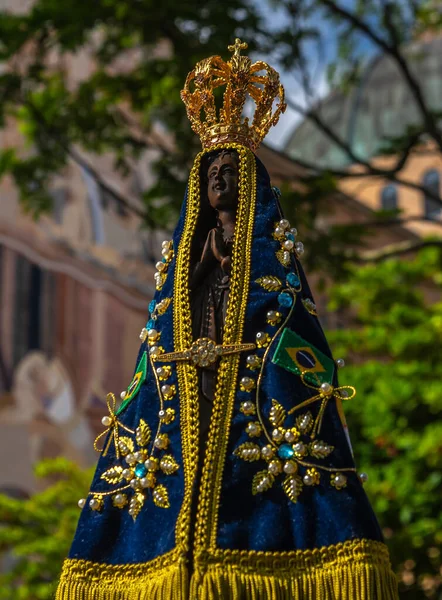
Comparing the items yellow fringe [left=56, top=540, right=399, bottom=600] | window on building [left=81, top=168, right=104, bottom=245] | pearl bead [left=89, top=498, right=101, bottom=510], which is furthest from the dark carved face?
window on building [left=81, top=168, right=104, bottom=245]

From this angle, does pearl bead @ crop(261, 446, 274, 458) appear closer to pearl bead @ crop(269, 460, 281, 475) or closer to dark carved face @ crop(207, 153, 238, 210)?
pearl bead @ crop(269, 460, 281, 475)

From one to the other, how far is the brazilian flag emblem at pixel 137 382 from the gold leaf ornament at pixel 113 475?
252 millimetres

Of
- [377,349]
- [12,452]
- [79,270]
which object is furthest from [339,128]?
[377,349]

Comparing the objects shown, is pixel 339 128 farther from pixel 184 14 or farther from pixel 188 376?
pixel 188 376

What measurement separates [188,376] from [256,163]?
0.92m

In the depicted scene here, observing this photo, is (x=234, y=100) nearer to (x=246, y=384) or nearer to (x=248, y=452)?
(x=246, y=384)

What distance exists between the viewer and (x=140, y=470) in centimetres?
362

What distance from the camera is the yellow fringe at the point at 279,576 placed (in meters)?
3.24

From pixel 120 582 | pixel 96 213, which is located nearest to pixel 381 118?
pixel 96 213

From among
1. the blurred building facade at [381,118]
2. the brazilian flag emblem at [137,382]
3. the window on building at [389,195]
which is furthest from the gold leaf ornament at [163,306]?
the window on building at [389,195]

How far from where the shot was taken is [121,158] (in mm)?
9719

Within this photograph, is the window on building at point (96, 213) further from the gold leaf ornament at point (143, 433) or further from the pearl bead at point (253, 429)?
the pearl bead at point (253, 429)

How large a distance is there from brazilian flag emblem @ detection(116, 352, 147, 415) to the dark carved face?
2.17 feet

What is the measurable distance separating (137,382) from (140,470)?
38 centimetres
